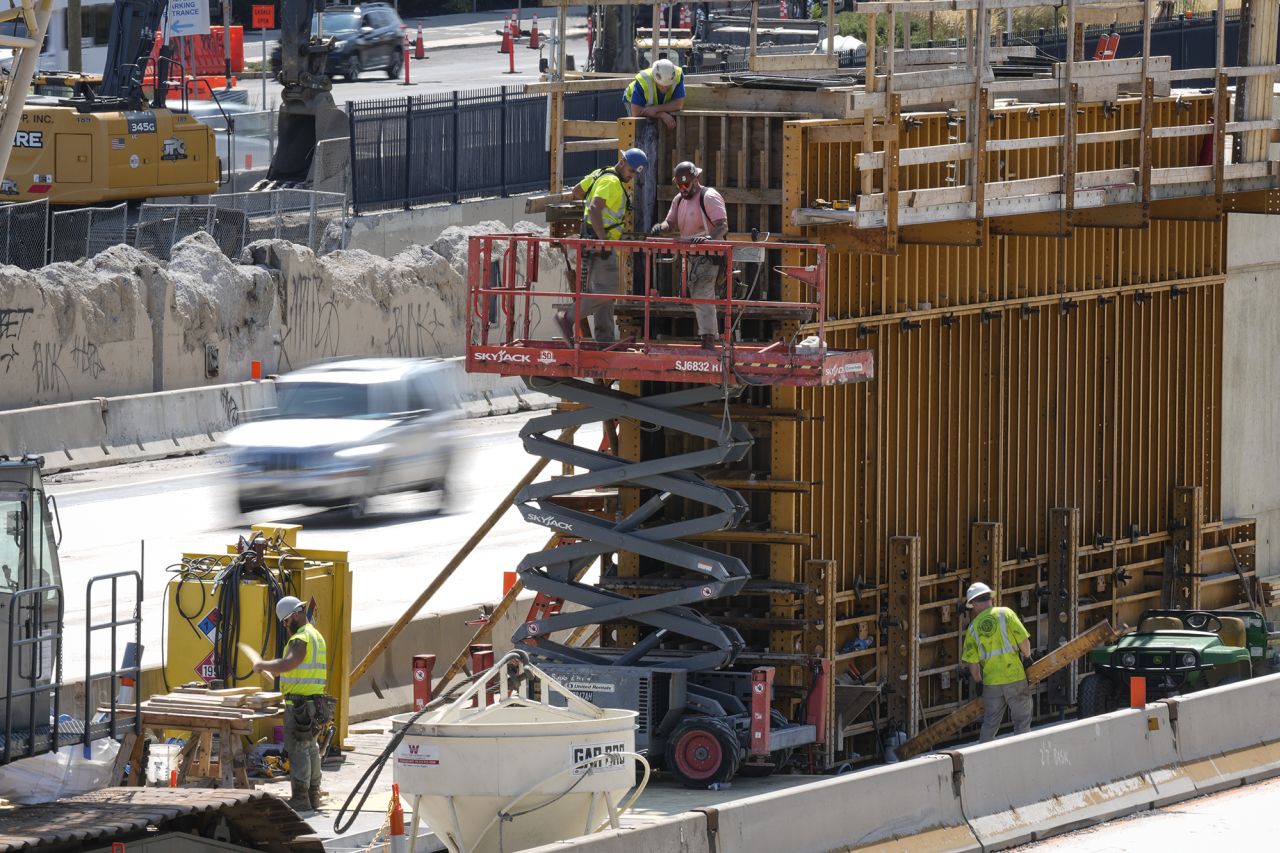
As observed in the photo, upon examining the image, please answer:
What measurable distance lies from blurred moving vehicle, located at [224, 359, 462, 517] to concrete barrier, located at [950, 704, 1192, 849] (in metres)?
12.5

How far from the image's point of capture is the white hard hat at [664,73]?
19.9 metres

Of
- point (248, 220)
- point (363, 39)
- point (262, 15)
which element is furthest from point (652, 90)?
point (363, 39)

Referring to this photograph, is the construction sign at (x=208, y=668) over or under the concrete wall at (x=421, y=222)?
under

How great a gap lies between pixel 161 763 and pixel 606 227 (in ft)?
19.4

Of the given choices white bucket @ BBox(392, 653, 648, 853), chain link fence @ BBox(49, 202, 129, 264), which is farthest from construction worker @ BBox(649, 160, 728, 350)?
chain link fence @ BBox(49, 202, 129, 264)

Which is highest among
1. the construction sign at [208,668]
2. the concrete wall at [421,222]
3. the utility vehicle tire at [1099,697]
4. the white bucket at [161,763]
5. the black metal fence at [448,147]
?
the black metal fence at [448,147]

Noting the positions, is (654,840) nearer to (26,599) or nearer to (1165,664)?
(26,599)

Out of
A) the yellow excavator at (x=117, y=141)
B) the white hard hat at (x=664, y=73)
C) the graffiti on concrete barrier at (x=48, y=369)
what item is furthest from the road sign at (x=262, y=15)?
the white hard hat at (x=664, y=73)

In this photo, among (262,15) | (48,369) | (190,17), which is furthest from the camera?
(262,15)

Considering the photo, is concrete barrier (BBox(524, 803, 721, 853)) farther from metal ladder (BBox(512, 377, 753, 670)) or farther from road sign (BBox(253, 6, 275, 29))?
road sign (BBox(253, 6, 275, 29))

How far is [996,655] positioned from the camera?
19.6 m

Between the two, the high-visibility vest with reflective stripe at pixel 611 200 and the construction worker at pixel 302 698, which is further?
the high-visibility vest with reflective stripe at pixel 611 200

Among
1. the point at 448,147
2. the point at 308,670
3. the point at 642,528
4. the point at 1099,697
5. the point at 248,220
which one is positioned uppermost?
the point at 448,147

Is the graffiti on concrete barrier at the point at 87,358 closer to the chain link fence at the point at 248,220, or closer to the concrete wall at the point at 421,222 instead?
the chain link fence at the point at 248,220
